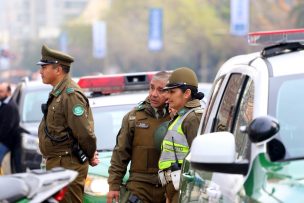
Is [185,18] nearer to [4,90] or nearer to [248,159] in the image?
[4,90]

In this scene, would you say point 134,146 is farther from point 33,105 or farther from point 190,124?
point 33,105

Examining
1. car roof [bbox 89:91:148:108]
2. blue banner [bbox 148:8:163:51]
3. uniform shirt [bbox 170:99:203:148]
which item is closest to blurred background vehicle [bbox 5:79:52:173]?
car roof [bbox 89:91:148:108]

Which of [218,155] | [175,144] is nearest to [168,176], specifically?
[175,144]

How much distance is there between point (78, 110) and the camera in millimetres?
8633

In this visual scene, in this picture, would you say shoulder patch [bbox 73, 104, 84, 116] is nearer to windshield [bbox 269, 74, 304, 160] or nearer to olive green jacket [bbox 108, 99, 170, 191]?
olive green jacket [bbox 108, 99, 170, 191]

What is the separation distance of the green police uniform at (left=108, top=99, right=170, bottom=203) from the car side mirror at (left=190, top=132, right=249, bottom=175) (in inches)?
124

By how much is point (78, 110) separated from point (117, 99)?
240 cm

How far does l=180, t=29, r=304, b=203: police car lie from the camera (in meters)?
5.03

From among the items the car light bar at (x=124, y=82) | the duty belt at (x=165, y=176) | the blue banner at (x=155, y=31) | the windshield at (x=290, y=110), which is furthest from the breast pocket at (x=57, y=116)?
the blue banner at (x=155, y=31)

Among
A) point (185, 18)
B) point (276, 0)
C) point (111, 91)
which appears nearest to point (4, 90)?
point (111, 91)

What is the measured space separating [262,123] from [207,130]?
1863 mm

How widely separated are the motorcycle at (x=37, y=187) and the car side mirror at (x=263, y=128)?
832 mm

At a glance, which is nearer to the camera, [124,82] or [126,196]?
[126,196]

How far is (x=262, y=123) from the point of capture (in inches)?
198
